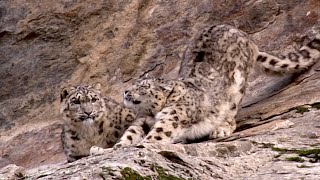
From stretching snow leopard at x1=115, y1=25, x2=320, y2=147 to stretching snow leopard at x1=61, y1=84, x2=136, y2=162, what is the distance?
10.0 inches

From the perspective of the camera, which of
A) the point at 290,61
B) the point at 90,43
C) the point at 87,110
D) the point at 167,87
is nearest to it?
the point at 87,110

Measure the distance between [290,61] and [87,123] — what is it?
267cm

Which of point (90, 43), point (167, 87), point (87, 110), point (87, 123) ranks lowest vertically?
point (87, 123)

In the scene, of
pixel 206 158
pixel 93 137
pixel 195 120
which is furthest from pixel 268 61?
pixel 206 158

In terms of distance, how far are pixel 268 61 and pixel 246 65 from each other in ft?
1.23

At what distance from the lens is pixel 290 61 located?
9992mm

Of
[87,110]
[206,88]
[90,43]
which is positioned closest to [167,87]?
[206,88]

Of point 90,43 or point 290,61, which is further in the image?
point 90,43

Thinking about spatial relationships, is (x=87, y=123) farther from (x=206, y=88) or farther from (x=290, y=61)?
(x=290, y=61)

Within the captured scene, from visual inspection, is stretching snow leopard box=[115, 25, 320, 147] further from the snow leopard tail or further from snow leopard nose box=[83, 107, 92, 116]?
snow leopard nose box=[83, 107, 92, 116]

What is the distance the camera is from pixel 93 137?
29.2ft

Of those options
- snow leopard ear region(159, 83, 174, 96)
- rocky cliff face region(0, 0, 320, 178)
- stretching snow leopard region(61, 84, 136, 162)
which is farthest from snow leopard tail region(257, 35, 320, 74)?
stretching snow leopard region(61, 84, 136, 162)

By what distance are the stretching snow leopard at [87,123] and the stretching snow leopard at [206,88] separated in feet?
0.84

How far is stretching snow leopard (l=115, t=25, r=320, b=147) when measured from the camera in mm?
8656
